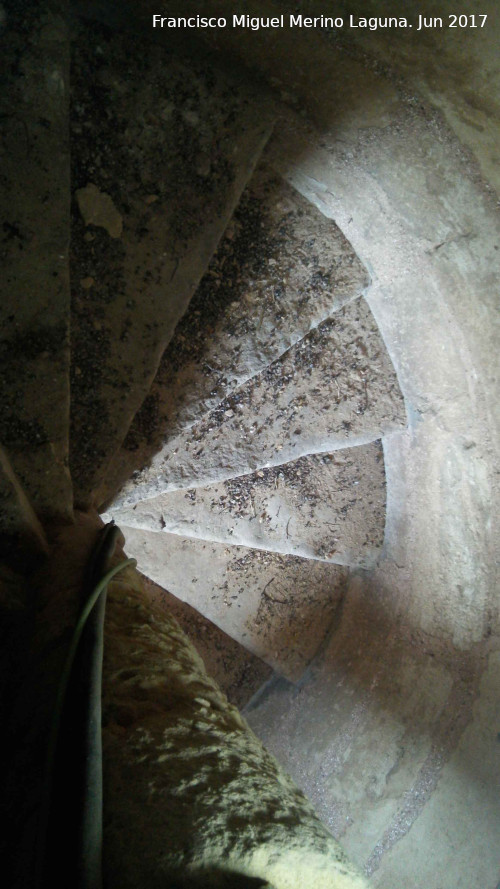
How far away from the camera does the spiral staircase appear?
1.48m

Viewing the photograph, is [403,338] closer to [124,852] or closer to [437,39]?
[437,39]

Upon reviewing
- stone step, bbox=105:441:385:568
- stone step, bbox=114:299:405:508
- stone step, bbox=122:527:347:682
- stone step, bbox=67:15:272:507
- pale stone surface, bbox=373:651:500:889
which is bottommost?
pale stone surface, bbox=373:651:500:889

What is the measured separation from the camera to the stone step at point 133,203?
168cm

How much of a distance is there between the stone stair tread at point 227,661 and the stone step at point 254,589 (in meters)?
0.15

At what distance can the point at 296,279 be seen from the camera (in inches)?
78.4

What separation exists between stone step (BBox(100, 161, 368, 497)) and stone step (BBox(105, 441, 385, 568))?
549mm

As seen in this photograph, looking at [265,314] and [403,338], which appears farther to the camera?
[403,338]

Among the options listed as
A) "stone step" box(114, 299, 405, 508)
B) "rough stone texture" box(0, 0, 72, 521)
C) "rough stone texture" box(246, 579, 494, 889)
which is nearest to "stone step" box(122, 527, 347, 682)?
"rough stone texture" box(246, 579, 494, 889)

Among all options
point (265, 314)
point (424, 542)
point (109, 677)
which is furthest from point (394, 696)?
point (109, 677)

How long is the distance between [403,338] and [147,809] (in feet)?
5.64

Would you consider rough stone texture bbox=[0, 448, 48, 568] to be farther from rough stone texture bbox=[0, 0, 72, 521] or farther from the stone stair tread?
the stone stair tread

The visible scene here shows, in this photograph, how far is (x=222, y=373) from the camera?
193 centimetres

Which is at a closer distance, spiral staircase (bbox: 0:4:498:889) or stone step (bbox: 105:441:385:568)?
spiral staircase (bbox: 0:4:498:889)

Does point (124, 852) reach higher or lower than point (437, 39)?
lower
